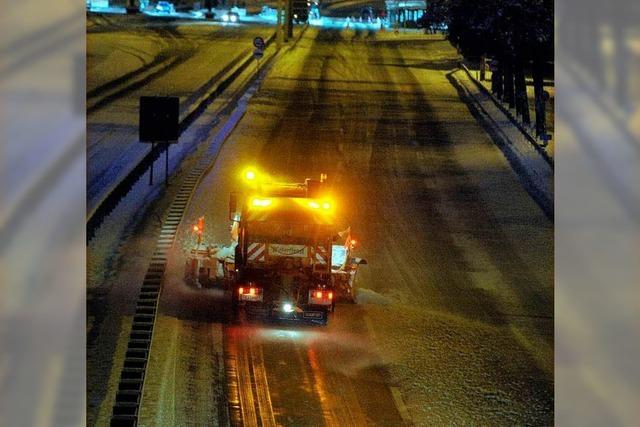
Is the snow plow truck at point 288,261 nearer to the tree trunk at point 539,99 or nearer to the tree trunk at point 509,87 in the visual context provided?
the tree trunk at point 539,99

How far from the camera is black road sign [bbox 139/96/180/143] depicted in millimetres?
24766

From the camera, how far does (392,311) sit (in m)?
15.6

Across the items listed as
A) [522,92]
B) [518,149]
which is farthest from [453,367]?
[522,92]

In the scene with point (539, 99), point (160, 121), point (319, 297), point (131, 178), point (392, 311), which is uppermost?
point (539, 99)

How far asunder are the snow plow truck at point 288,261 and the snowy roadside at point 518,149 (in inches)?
315

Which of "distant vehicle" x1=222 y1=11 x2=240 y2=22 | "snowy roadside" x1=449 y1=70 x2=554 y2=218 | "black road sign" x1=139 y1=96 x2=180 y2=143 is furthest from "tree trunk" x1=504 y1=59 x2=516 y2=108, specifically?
"distant vehicle" x1=222 y1=11 x2=240 y2=22

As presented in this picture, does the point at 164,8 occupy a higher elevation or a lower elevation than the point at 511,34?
higher

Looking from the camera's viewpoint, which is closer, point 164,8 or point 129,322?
point 129,322

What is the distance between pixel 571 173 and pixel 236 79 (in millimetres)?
40037

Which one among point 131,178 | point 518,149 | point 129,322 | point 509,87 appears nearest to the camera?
point 129,322

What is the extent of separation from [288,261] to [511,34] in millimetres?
19079

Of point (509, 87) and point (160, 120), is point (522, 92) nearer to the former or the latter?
point (509, 87)

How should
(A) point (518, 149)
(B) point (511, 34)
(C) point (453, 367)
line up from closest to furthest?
(C) point (453, 367)
(A) point (518, 149)
(B) point (511, 34)

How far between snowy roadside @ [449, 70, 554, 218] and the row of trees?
0.91m
